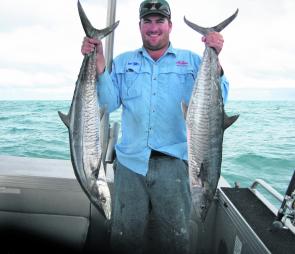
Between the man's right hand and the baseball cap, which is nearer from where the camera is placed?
the man's right hand

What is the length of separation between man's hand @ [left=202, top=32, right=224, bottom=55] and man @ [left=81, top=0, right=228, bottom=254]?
0.30 meters

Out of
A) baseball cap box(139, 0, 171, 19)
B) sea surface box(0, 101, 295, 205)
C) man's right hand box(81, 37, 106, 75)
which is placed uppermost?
baseball cap box(139, 0, 171, 19)

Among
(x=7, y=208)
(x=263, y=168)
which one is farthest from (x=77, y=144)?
(x=263, y=168)

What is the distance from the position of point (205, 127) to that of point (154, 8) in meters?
0.74

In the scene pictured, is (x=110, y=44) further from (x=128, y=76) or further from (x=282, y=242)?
(x=282, y=242)

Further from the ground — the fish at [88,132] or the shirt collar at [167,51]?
the shirt collar at [167,51]

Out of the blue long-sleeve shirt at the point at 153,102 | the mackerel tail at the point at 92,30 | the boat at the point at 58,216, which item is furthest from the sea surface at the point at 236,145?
the mackerel tail at the point at 92,30

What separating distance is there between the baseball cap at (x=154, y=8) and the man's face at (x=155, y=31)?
1.1 inches

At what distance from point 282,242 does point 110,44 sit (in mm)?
1987

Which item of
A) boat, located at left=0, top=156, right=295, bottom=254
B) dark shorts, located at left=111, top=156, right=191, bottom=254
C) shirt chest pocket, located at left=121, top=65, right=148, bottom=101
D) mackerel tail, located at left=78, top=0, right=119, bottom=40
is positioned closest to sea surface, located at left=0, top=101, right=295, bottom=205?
boat, located at left=0, top=156, right=295, bottom=254

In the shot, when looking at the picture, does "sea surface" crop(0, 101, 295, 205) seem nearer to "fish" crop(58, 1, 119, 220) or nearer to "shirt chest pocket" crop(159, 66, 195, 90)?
"shirt chest pocket" crop(159, 66, 195, 90)

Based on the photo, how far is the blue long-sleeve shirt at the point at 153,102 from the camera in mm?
2248

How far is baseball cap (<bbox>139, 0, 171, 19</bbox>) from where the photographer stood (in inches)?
85.4

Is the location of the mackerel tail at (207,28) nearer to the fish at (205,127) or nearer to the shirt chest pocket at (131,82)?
the fish at (205,127)
